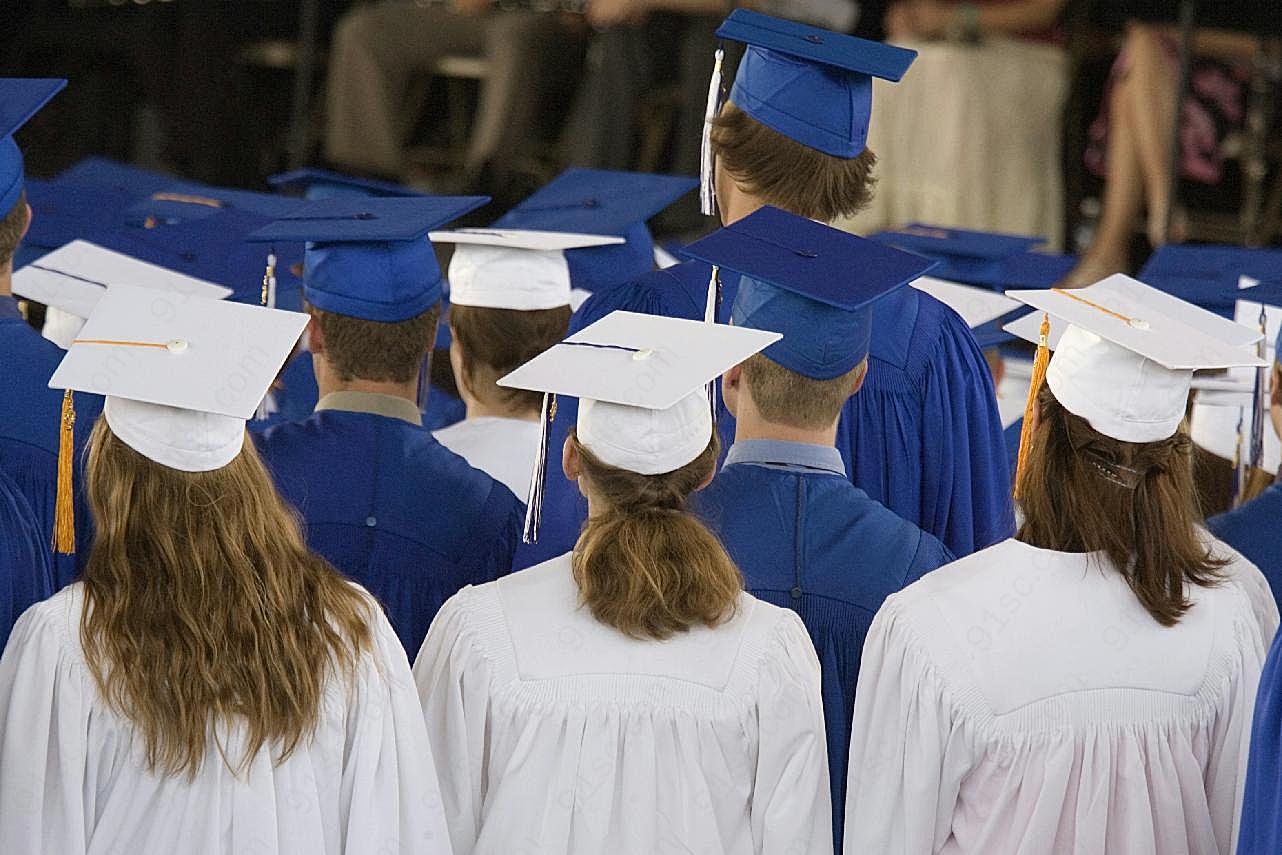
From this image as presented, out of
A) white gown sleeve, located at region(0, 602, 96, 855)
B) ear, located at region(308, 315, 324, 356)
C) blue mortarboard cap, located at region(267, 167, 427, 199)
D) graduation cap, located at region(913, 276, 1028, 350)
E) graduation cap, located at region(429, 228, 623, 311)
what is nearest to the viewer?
white gown sleeve, located at region(0, 602, 96, 855)

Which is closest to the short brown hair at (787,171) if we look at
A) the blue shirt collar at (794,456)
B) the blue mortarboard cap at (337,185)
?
the blue shirt collar at (794,456)

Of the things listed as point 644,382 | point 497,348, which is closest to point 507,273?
point 497,348

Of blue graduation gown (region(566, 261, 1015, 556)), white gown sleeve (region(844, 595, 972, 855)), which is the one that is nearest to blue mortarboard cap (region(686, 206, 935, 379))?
blue graduation gown (region(566, 261, 1015, 556))

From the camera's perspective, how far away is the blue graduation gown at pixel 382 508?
2.87m

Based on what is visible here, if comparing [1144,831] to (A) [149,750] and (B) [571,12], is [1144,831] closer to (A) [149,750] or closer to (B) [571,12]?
(A) [149,750]

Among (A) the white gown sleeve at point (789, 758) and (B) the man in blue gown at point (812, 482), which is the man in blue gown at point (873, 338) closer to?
(B) the man in blue gown at point (812, 482)

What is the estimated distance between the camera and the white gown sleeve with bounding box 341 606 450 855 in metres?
2.24

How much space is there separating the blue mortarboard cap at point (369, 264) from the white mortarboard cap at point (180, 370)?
27.1 inches

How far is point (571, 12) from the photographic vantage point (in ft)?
24.3

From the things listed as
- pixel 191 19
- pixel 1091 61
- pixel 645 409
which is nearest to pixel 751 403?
pixel 645 409

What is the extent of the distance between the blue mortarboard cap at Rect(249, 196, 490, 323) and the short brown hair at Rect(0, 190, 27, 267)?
0.39 metres

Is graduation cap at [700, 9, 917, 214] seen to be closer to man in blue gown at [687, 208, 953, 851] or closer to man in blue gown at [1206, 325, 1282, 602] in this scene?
man in blue gown at [687, 208, 953, 851]

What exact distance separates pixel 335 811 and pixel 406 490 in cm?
72

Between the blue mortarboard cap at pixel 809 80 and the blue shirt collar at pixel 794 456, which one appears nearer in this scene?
the blue shirt collar at pixel 794 456
